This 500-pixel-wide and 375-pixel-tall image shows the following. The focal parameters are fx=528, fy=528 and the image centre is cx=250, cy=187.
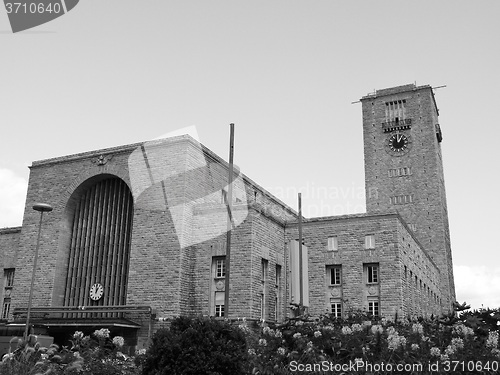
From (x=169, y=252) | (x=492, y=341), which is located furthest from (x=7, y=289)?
(x=492, y=341)

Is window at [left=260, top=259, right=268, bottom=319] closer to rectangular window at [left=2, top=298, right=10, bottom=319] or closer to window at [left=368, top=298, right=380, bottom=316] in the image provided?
window at [left=368, top=298, right=380, bottom=316]

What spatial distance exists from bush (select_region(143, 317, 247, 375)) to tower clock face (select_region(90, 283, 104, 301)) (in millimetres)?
19174

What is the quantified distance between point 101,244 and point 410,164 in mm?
Answer: 39626

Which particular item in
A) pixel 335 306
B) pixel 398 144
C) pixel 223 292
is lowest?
pixel 335 306

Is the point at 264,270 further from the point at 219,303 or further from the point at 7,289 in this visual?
the point at 7,289

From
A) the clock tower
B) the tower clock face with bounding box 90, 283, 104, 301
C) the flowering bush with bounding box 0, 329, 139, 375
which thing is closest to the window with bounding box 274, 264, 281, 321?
the tower clock face with bounding box 90, 283, 104, 301

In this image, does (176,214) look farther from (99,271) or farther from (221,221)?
(99,271)

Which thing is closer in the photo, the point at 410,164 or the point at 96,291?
the point at 96,291

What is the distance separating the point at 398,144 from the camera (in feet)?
194

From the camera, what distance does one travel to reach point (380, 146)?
60156 millimetres

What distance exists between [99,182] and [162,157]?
4548mm

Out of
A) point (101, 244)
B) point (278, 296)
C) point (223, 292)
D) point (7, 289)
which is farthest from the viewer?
point (7, 289)

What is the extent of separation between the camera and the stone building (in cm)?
2528

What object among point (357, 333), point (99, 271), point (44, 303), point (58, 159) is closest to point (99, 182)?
point (58, 159)
